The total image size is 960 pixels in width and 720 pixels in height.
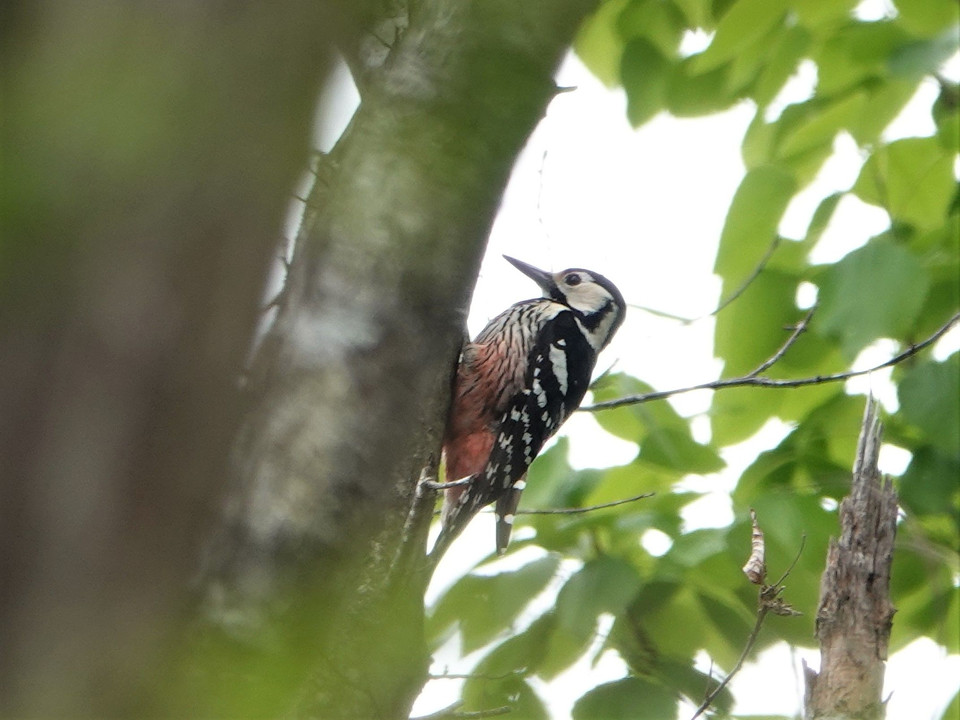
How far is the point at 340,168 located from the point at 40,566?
6.70ft

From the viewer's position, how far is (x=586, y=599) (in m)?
3.31

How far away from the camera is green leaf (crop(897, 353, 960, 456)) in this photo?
362 cm

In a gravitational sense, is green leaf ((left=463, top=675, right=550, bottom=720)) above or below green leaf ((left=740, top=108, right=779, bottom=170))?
below

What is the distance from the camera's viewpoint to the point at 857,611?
3035 mm

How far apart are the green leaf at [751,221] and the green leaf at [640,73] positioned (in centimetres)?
57

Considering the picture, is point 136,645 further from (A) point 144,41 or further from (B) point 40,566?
(A) point 144,41

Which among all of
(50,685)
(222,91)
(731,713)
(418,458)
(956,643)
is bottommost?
(50,685)

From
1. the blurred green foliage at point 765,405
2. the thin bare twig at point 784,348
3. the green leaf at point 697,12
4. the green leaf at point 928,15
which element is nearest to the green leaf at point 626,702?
the blurred green foliage at point 765,405

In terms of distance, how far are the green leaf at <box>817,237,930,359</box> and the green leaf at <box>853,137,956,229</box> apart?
0.53 meters

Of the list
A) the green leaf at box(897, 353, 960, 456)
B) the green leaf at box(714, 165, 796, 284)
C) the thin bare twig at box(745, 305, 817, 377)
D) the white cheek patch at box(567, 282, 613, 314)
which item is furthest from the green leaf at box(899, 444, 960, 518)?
the white cheek patch at box(567, 282, 613, 314)

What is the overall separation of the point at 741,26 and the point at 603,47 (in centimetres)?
69

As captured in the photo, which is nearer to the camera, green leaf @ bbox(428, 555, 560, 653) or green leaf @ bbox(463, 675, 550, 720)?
green leaf @ bbox(463, 675, 550, 720)

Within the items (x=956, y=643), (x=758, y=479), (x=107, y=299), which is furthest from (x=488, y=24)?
(x=956, y=643)

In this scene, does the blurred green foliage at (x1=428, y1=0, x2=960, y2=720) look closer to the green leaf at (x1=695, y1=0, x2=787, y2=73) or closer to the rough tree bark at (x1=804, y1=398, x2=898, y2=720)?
the green leaf at (x1=695, y1=0, x2=787, y2=73)
